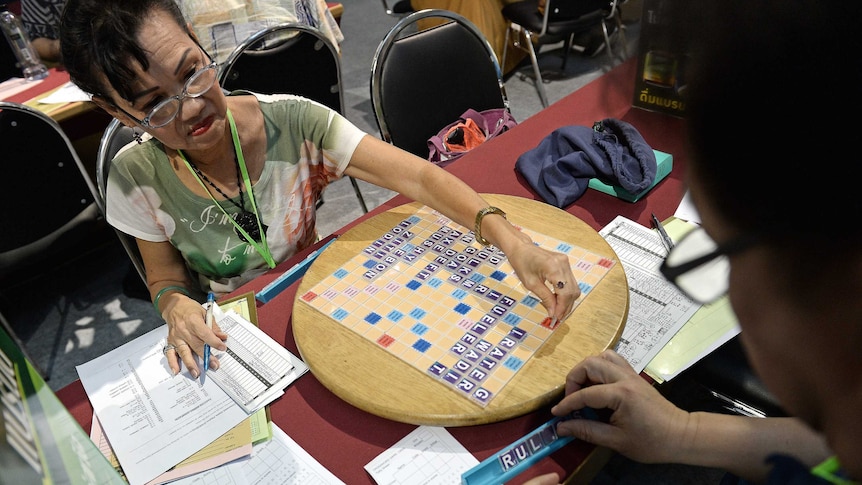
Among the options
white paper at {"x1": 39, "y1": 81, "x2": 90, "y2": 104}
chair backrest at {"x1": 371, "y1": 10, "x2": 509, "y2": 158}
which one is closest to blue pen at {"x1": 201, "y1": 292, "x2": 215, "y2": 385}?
chair backrest at {"x1": 371, "y1": 10, "x2": 509, "y2": 158}

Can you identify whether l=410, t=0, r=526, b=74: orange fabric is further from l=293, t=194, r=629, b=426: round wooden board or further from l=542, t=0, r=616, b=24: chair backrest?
l=293, t=194, r=629, b=426: round wooden board

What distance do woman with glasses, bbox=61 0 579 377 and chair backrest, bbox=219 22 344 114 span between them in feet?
1.96

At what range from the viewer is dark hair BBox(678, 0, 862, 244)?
266 millimetres

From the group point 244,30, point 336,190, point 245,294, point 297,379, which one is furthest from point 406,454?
point 336,190

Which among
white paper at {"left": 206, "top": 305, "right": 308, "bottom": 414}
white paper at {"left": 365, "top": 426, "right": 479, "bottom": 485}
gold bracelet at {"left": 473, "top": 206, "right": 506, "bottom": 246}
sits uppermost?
gold bracelet at {"left": 473, "top": 206, "right": 506, "bottom": 246}

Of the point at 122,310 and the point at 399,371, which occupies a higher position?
the point at 399,371

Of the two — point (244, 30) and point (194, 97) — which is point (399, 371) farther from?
point (244, 30)

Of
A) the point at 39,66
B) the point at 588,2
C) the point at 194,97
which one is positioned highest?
the point at 194,97

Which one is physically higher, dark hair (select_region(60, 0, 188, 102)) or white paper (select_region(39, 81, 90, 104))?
dark hair (select_region(60, 0, 188, 102))

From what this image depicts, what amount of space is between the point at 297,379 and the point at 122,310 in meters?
1.85

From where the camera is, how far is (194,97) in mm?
1066

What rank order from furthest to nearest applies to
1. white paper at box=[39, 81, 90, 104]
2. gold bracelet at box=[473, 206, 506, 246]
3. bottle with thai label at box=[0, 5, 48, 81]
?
1. bottle with thai label at box=[0, 5, 48, 81]
2. white paper at box=[39, 81, 90, 104]
3. gold bracelet at box=[473, 206, 506, 246]

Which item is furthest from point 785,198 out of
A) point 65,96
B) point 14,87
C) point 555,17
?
point 555,17

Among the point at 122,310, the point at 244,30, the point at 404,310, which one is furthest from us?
the point at 122,310
